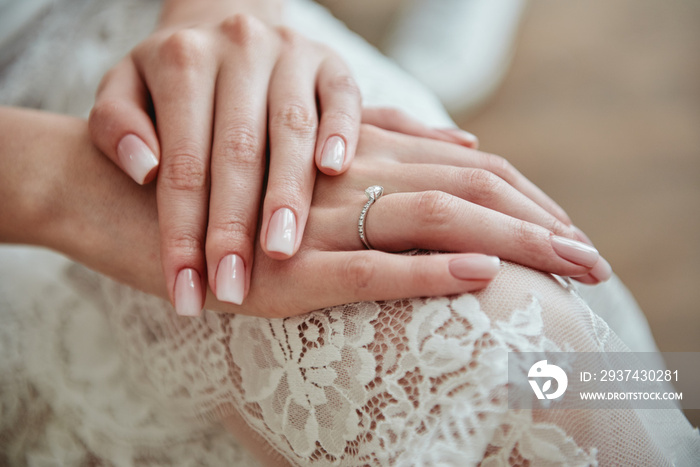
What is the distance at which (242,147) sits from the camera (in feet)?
2.41

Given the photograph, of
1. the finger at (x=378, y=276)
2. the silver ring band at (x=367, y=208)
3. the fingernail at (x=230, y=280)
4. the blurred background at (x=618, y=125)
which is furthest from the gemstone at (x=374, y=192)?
the blurred background at (x=618, y=125)

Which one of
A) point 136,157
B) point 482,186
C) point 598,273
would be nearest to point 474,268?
point 482,186

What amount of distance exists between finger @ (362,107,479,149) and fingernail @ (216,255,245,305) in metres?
0.40

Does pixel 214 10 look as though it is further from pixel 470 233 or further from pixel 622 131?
pixel 622 131

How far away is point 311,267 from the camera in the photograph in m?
0.67

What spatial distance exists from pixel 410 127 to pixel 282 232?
36 centimetres

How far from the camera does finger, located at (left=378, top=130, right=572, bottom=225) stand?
0.80 metres

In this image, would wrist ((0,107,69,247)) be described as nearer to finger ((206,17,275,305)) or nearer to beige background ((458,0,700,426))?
finger ((206,17,275,305))

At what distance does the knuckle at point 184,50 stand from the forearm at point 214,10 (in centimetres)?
21

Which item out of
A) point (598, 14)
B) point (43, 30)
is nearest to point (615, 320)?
point (43, 30)

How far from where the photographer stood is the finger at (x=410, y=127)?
0.89m

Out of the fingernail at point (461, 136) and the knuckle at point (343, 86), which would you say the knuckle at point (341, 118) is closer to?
the knuckle at point (343, 86)
